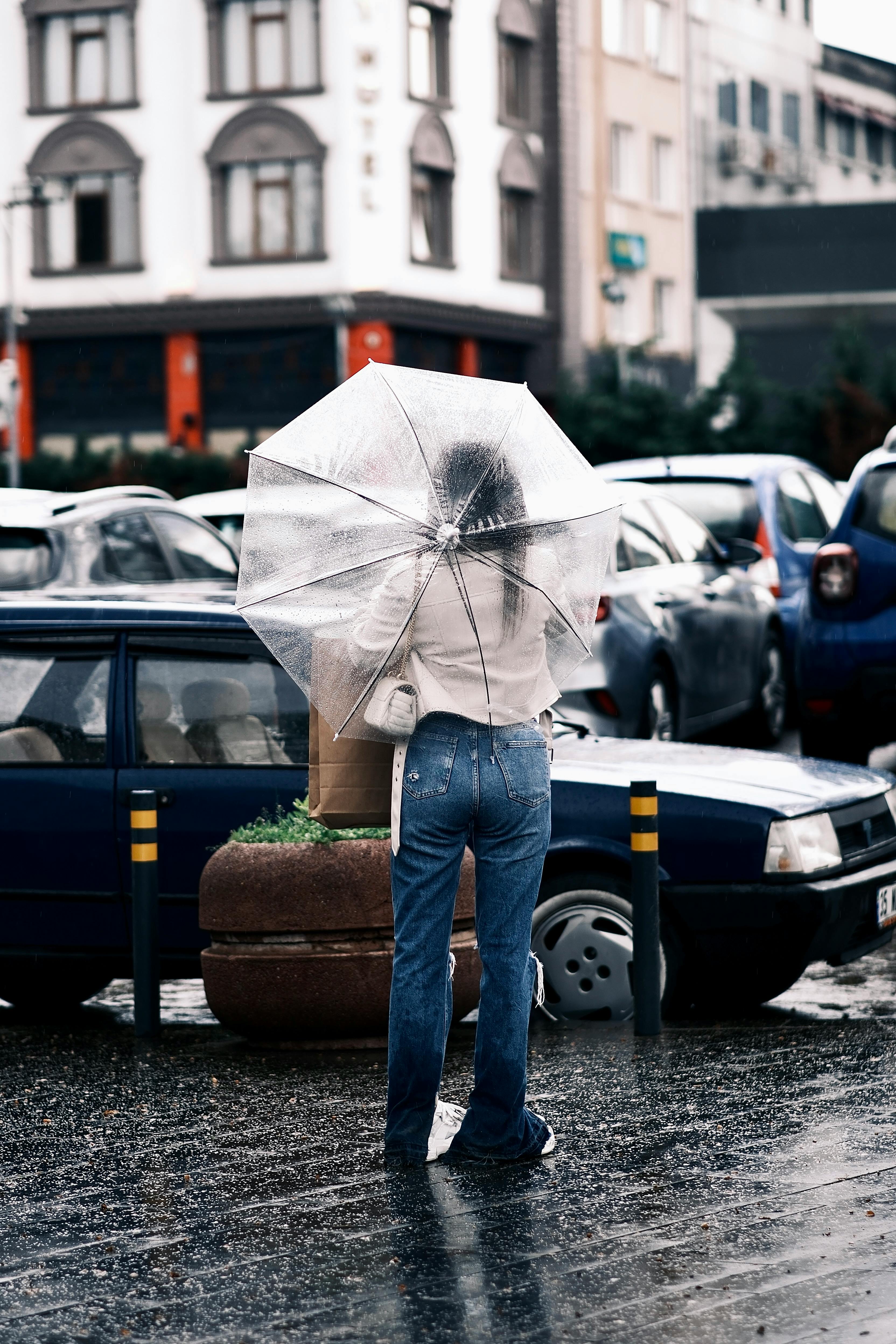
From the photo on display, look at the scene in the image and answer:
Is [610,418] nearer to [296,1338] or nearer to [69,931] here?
[69,931]

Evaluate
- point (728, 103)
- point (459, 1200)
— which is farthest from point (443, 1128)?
point (728, 103)

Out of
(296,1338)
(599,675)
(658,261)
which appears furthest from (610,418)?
(296,1338)

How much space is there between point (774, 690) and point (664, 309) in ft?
128

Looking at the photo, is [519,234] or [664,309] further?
[664,309]

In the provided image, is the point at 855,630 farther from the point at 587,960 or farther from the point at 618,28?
the point at 618,28

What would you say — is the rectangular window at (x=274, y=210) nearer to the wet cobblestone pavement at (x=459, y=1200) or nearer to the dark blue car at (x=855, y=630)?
the dark blue car at (x=855, y=630)

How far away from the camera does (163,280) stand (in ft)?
144

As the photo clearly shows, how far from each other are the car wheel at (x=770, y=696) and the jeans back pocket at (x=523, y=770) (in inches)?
360

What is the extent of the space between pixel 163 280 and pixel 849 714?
112ft

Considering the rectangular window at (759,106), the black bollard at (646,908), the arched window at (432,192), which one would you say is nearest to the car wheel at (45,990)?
the black bollard at (646,908)

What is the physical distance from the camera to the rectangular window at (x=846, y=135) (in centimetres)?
6262

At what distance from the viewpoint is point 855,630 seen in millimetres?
11445

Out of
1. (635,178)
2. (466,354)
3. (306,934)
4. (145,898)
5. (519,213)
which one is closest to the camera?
(306,934)

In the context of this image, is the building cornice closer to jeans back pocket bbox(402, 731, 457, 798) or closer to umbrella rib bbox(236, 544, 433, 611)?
umbrella rib bbox(236, 544, 433, 611)
